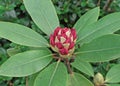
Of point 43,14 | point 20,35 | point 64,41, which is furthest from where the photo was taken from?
point 43,14

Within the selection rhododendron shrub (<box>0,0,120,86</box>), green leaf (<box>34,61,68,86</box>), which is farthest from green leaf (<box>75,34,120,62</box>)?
green leaf (<box>34,61,68,86</box>)

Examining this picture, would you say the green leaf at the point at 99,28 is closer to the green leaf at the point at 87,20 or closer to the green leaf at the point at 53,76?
the green leaf at the point at 87,20

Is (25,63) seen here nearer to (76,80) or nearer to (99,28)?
(76,80)

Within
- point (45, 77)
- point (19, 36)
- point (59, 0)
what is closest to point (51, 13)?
point (19, 36)

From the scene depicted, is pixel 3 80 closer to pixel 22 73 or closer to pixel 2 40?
pixel 2 40

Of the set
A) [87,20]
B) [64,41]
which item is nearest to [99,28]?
[87,20]

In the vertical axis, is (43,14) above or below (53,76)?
above
